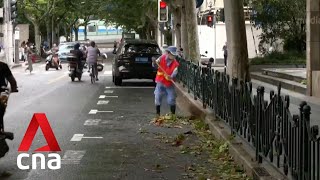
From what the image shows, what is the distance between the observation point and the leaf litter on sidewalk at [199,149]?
797 cm

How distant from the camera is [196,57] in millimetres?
24156

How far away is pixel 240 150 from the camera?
8539 mm

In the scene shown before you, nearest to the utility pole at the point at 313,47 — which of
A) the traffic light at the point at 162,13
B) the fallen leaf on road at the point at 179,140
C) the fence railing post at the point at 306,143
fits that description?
the fallen leaf on road at the point at 179,140

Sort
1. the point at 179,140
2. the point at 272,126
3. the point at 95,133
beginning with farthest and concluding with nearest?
the point at 95,133 < the point at 179,140 < the point at 272,126

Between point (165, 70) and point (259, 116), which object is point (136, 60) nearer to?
point (165, 70)

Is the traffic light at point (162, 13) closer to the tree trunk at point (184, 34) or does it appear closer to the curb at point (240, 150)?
the tree trunk at point (184, 34)

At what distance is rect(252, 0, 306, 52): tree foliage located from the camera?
29297 millimetres

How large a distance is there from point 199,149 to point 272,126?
3.11 meters

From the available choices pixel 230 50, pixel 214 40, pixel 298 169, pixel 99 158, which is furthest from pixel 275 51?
pixel 298 169

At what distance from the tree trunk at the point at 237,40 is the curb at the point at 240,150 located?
1.18 meters

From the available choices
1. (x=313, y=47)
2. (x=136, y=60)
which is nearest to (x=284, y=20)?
(x=136, y=60)

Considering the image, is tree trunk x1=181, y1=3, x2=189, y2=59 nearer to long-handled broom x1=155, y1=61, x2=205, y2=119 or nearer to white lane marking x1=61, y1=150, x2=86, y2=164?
long-handled broom x1=155, y1=61, x2=205, y2=119

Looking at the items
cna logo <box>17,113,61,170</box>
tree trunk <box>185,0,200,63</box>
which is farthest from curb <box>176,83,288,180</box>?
tree trunk <box>185,0,200,63</box>

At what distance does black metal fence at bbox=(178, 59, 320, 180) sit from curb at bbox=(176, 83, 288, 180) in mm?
96
